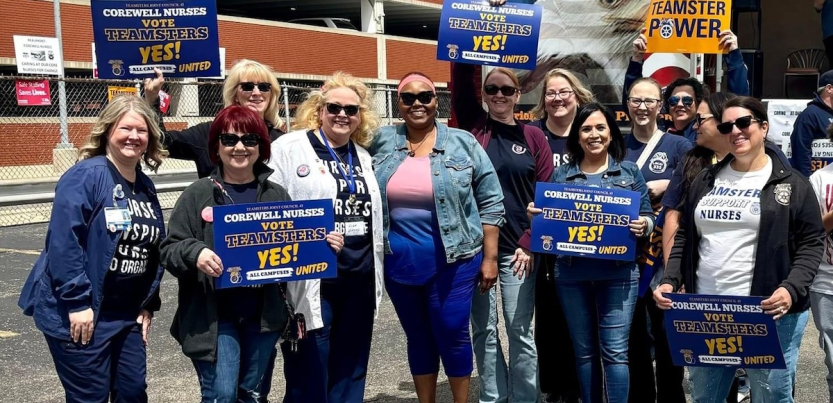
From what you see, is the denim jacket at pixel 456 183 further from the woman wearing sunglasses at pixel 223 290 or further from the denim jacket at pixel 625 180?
the woman wearing sunglasses at pixel 223 290

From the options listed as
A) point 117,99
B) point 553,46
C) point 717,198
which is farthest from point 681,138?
point 553,46

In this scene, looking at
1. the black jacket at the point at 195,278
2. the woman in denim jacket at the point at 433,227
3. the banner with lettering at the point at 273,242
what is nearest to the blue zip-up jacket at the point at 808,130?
the woman in denim jacket at the point at 433,227

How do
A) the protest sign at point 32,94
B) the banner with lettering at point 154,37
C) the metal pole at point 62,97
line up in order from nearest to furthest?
1. the banner with lettering at point 154,37
2. the metal pole at point 62,97
3. the protest sign at point 32,94

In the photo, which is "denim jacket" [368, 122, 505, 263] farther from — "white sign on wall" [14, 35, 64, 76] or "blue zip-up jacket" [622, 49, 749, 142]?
"white sign on wall" [14, 35, 64, 76]

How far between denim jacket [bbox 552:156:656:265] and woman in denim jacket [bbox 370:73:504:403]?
0.45m

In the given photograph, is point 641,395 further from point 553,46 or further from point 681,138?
point 553,46

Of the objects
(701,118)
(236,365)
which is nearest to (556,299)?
(701,118)

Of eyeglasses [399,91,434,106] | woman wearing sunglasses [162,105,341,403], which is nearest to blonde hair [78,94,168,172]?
woman wearing sunglasses [162,105,341,403]

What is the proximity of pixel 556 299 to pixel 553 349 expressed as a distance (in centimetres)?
35

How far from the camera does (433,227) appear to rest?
4.81m

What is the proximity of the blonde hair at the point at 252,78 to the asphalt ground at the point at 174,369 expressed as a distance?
6.36 ft

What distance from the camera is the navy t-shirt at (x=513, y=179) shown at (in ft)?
17.1

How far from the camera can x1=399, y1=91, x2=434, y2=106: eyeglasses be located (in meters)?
4.86

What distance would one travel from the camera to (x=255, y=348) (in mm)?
4199
